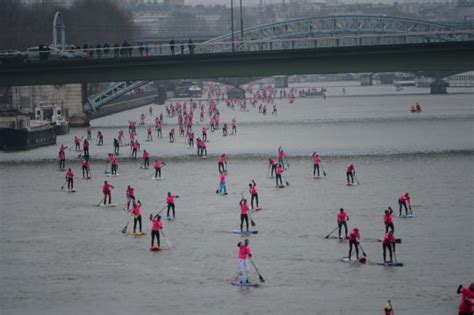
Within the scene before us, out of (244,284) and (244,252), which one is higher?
(244,252)

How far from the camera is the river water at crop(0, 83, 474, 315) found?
3853 cm

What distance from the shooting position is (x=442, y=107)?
148m

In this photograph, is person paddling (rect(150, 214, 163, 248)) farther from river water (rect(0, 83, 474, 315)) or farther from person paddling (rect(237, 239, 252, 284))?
person paddling (rect(237, 239, 252, 284))

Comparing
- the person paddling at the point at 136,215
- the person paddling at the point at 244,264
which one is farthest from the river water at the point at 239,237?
the person paddling at the point at 136,215

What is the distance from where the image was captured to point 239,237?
163ft

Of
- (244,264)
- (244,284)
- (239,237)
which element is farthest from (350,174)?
(244,284)

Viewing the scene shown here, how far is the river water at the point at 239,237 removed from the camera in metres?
38.5

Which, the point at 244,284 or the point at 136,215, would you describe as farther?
the point at 136,215

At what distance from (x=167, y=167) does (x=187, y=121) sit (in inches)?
1305

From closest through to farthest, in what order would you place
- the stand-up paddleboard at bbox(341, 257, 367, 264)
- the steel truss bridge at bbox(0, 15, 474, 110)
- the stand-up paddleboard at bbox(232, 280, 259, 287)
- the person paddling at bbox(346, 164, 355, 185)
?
the stand-up paddleboard at bbox(232, 280, 259, 287)
the stand-up paddleboard at bbox(341, 257, 367, 264)
the person paddling at bbox(346, 164, 355, 185)
the steel truss bridge at bbox(0, 15, 474, 110)

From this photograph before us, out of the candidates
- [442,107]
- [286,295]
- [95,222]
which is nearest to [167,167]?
[95,222]

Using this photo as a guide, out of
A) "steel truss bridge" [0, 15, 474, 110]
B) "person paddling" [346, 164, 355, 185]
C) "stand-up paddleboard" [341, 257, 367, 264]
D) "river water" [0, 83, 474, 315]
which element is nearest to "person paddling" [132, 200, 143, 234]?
"river water" [0, 83, 474, 315]

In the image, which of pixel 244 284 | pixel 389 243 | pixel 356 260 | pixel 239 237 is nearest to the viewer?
pixel 244 284

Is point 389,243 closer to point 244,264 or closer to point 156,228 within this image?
point 244,264
